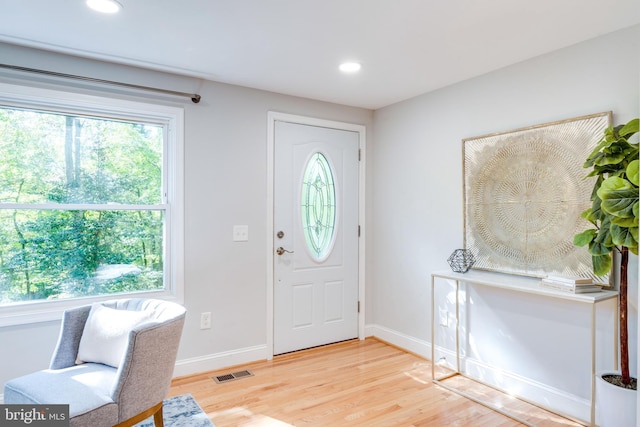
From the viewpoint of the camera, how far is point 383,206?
4.02m

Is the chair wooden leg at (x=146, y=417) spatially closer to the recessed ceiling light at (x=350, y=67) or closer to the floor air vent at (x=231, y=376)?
the floor air vent at (x=231, y=376)

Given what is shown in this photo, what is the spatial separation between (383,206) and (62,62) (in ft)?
9.50

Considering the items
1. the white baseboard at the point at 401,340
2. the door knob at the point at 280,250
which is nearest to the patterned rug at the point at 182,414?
the door knob at the point at 280,250

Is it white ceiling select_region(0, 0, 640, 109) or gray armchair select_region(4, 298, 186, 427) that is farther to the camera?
white ceiling select_region(0, 0, 640, 109)

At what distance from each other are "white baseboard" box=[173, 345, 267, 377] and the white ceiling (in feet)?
7.34

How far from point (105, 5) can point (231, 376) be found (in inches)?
103

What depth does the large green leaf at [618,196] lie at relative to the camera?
6.20ft

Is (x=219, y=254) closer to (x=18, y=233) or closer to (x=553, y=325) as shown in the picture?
(x=18, y=233)

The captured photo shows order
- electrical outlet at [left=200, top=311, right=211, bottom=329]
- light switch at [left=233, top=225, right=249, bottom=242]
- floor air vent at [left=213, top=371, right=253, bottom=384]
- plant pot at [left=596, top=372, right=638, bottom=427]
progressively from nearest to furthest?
plant pot at [left=596, top=372, right=638, bottom=427]
floor air vent at [left=213, top=371, right=253, bottom=384]
electrical outlet at [left=200, top=311, right=211, bottom=329]
light switch at [left=233, top=225, right=249, bottom=242]

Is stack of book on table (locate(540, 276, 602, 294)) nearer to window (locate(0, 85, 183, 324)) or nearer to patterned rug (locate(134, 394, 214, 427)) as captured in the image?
patterned rug (locate(134, 394, 214, 427))

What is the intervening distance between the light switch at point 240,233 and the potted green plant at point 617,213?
2364 millimetres

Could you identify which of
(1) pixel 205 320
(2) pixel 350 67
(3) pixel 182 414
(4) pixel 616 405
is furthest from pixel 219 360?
(4) pixel 616 405

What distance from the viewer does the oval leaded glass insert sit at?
3723 mm

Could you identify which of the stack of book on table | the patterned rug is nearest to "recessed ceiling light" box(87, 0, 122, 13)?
the patterned rug
